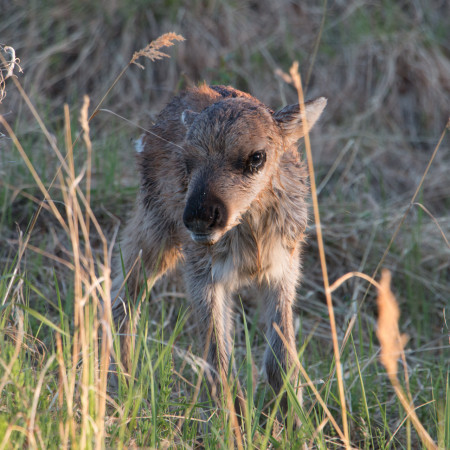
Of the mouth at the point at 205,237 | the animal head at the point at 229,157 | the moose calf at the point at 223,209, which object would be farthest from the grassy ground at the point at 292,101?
the mouth at the point at 205,237

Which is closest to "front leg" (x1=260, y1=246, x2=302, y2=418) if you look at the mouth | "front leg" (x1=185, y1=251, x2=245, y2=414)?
"front leg" (x1=185, y1=251, x2=245, y2=414)

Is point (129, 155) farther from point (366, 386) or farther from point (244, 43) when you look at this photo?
point (366, 386)

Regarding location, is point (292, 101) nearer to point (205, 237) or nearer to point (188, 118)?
point (188, 118)

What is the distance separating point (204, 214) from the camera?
340cm

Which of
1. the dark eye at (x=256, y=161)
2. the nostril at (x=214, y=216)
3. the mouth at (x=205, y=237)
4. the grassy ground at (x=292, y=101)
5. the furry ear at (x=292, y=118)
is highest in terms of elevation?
the furry ear at (x=292, y=118)

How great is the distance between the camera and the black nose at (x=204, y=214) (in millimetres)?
3404

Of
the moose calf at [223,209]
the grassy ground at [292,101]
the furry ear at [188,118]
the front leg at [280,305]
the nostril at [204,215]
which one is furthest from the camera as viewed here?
the grassy ground at [292,101]

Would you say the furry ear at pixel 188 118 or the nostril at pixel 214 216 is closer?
the nostril at pixel 214 216

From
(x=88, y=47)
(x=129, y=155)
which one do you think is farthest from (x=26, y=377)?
(x=88, y=47)

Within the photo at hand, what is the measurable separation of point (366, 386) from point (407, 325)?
1.68 meters

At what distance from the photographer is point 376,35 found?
8500mm

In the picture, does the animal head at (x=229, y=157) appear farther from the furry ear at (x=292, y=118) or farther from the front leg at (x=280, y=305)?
the front leg at (x=280, y=305)

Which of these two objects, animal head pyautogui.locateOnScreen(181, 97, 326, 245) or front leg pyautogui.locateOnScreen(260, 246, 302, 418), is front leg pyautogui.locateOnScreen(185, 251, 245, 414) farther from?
animal head pyautogui.locateOnScreen(181, 97, 326, 245)

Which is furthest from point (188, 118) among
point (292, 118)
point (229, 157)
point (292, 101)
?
point (292, 101)
